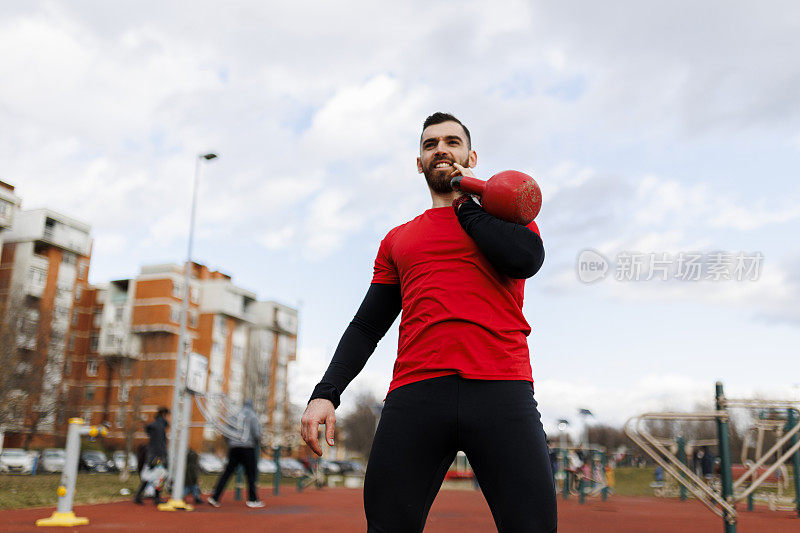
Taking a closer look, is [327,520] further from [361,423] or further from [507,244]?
[361,423]

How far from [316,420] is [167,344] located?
60.7m

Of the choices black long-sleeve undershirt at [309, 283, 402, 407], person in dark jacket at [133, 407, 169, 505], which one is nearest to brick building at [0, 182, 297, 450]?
person in dark jacket at [133, 407, 169, 505]

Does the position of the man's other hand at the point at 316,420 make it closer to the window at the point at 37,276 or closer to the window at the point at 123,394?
the window at the point at 123,394

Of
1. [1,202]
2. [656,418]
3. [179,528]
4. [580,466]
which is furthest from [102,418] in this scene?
[656,418]

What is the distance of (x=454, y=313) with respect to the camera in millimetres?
2133

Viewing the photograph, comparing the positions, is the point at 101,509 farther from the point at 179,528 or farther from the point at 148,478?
the point at 179,528

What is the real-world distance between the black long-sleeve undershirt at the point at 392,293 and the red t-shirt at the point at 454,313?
0.08m

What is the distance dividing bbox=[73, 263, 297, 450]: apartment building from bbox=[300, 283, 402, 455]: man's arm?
152ft

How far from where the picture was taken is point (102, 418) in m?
57.9

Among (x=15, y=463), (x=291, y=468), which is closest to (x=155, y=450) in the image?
(x=15, y=463)

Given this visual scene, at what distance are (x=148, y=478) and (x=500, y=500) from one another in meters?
10.6

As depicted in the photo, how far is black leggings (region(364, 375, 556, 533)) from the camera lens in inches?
78.9

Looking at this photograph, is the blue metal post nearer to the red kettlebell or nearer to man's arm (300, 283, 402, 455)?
man's arm (300, 283, 402, 455)

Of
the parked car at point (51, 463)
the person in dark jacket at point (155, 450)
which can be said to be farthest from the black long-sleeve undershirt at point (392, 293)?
the parked car at point (51, 463)
